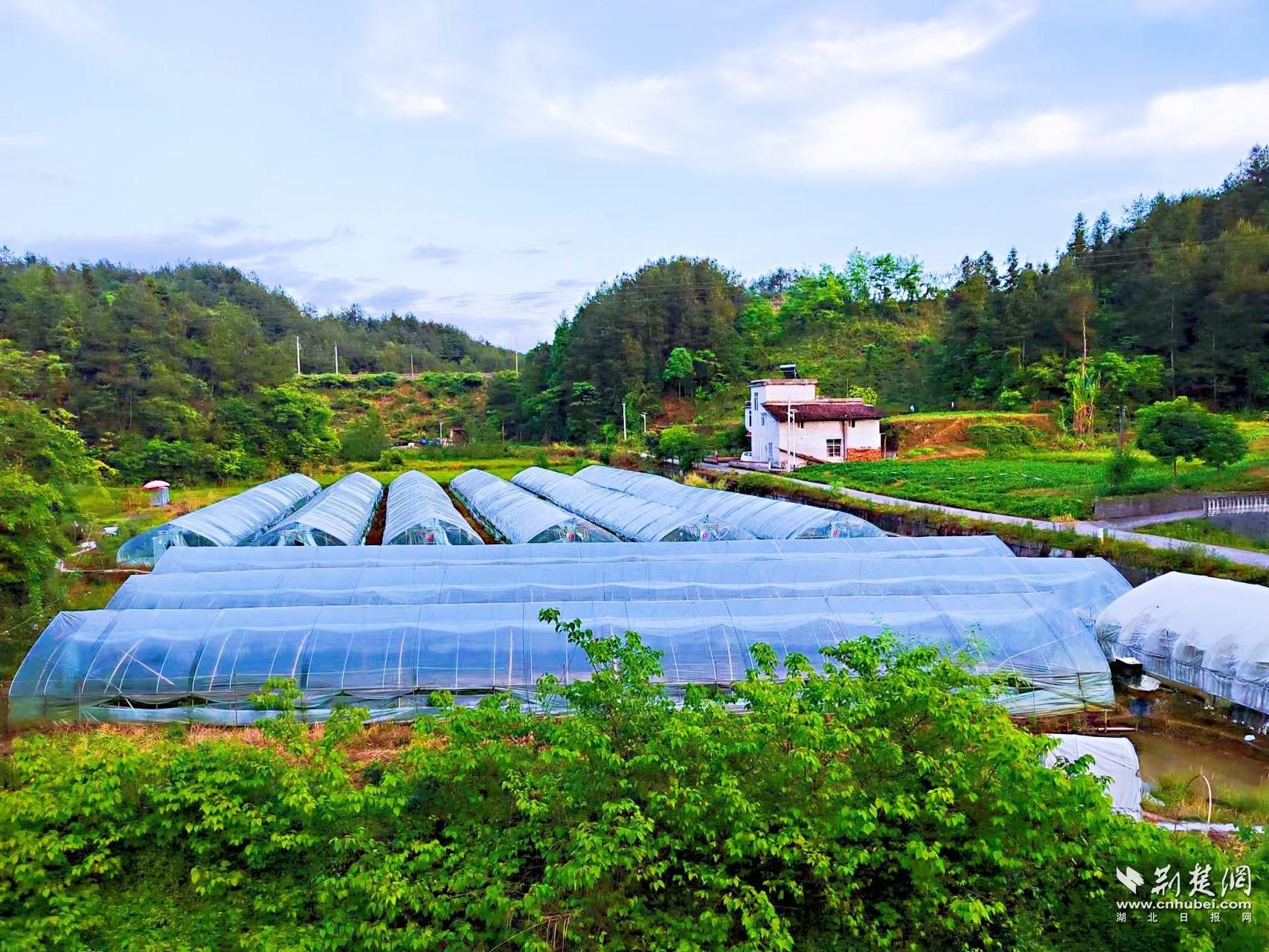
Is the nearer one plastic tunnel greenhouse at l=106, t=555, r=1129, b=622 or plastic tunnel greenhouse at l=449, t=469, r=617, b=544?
plastic tunnel greenhouse at l=106, t=555, r=1129, b=622

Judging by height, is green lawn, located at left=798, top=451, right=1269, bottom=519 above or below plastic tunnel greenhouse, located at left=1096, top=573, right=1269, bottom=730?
above

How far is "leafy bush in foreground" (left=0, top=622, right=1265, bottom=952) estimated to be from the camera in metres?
5.04

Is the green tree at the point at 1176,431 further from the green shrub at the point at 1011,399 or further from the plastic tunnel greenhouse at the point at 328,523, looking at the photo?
the plastic tunnel greenhouse at the point at 328,523

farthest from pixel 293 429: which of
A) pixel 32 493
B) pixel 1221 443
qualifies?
pixel 1221 443

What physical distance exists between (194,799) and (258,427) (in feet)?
133

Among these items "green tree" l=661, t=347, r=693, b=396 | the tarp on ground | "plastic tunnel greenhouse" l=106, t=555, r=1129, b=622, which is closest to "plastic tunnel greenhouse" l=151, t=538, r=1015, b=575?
"plastic tunnel greenhouse" l=106, t=555, r=1129, b=622

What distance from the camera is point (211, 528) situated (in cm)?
2106

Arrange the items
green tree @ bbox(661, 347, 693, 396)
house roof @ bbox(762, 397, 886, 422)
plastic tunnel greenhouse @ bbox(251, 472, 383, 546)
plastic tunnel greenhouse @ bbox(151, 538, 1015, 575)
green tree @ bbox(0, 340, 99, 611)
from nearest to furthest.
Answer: green tree @ bbox(0, 340, 99, 611)
plastic tunnel greenhouse @ bbox(151, 538, 1015, 575)
plastic tunnel greenhouse @ bbox(251, 472, 383, 546)
house roof @ bbox(762, 397, 886, 422)
green tree @ bbox(661, 347, 693, 396)

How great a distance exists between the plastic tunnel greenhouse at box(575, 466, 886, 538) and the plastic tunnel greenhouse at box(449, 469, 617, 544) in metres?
3.06

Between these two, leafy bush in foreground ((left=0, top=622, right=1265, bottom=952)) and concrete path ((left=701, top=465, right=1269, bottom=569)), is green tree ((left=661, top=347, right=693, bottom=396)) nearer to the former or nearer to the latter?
concrete path ((left=701, top=465, right=1269, bottom=569))

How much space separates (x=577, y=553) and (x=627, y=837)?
12.4 m

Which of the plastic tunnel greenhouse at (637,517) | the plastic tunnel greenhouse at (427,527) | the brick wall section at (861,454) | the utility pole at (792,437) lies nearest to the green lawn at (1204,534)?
the plastic tunnel greenhouse at (637,517)

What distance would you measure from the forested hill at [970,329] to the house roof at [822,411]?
9.57m

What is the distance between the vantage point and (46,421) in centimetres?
1652
